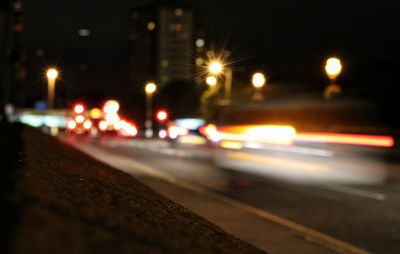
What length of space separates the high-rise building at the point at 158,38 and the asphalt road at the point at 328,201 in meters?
85.5

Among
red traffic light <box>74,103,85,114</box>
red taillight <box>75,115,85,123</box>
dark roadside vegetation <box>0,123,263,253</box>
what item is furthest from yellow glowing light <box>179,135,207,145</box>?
dark roadside vegetation <box>0,123,263,253</box>

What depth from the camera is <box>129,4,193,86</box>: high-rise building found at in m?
110

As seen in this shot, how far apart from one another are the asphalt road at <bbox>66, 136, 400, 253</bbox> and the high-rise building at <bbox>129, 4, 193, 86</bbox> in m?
85.5

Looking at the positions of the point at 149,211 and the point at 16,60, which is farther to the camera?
the point at 16,60

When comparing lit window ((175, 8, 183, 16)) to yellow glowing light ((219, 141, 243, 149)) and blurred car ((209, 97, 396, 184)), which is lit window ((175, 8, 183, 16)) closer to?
blurred car ((209, 97, 396, 184))

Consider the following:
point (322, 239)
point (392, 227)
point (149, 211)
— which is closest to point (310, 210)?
point (392, 227)

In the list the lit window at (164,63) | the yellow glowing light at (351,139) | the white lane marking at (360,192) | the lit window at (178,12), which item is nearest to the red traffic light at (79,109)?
the yellow glowing light at (351,139)

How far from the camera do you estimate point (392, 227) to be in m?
11.5

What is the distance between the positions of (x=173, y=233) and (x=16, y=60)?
90.8ft

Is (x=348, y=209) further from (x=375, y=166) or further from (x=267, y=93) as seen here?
(x=267, y=93)

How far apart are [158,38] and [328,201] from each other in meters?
100

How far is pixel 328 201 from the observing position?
596 inches

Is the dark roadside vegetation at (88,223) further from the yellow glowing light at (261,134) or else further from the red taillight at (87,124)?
the red taillight at (87,124)

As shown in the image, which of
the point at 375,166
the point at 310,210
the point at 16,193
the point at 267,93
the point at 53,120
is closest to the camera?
the point at 16,193
